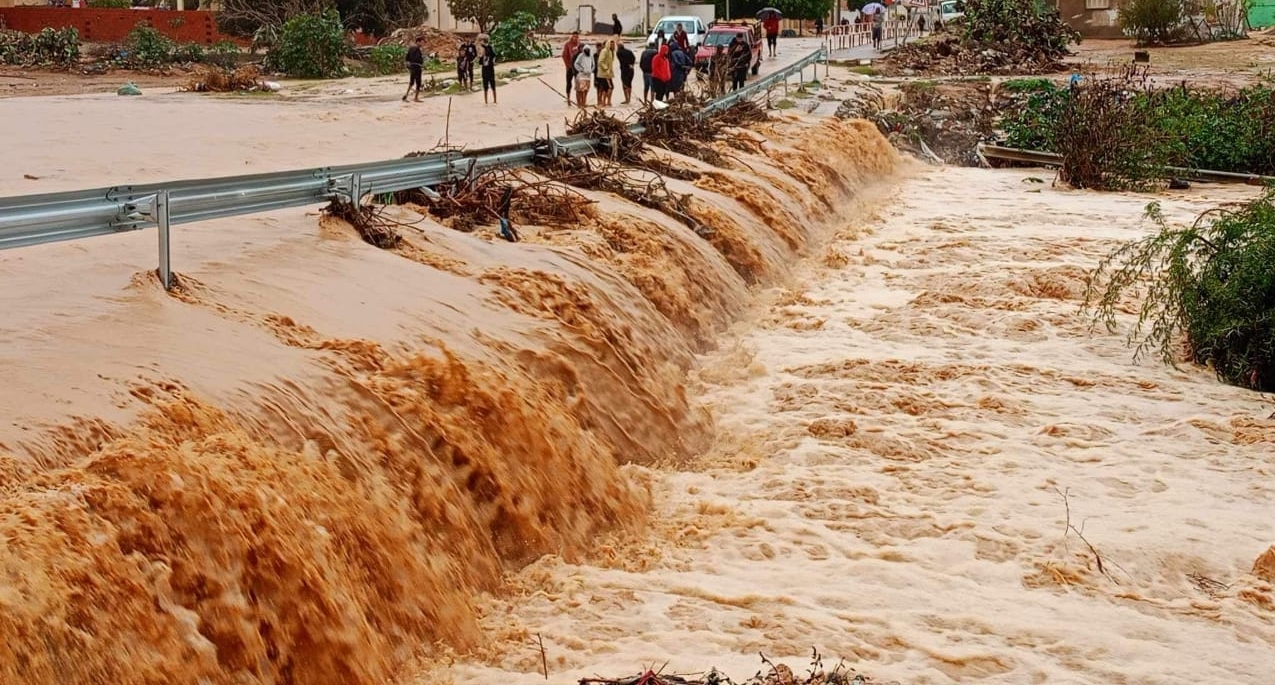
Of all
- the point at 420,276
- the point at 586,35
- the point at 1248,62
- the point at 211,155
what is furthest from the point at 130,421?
the point at 586,35

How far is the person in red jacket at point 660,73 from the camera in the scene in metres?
24.7

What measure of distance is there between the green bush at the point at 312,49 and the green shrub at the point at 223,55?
4.10 meters

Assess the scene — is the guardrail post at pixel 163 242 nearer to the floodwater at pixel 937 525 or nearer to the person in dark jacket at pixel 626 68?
the floodwater at pixel 937 525

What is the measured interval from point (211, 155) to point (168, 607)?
46.0 ft

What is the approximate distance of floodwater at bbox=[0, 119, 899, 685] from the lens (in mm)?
4512

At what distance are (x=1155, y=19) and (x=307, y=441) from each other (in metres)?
44.7

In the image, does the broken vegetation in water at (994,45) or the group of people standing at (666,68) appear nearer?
the group of people standing at (666,68)

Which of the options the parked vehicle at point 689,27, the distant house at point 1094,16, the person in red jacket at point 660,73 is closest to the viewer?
the person in red jacket at point 660,73

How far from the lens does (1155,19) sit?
45250 millimetres

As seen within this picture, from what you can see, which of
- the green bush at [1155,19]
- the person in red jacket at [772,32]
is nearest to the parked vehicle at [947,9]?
the green bush at [1155,19]

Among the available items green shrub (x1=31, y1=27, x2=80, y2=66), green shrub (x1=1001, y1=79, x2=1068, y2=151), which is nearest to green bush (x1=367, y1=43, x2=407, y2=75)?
green shrub (x1=31, y1=27, x2=80, y2=66)

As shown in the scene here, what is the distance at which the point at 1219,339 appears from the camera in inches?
418

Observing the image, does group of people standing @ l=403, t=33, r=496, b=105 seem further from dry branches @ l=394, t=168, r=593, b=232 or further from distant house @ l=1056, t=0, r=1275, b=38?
distant house @ l=1056, t=0, r=1275, b=38

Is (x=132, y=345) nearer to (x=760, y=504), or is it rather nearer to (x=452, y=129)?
(x=760, y=504)
